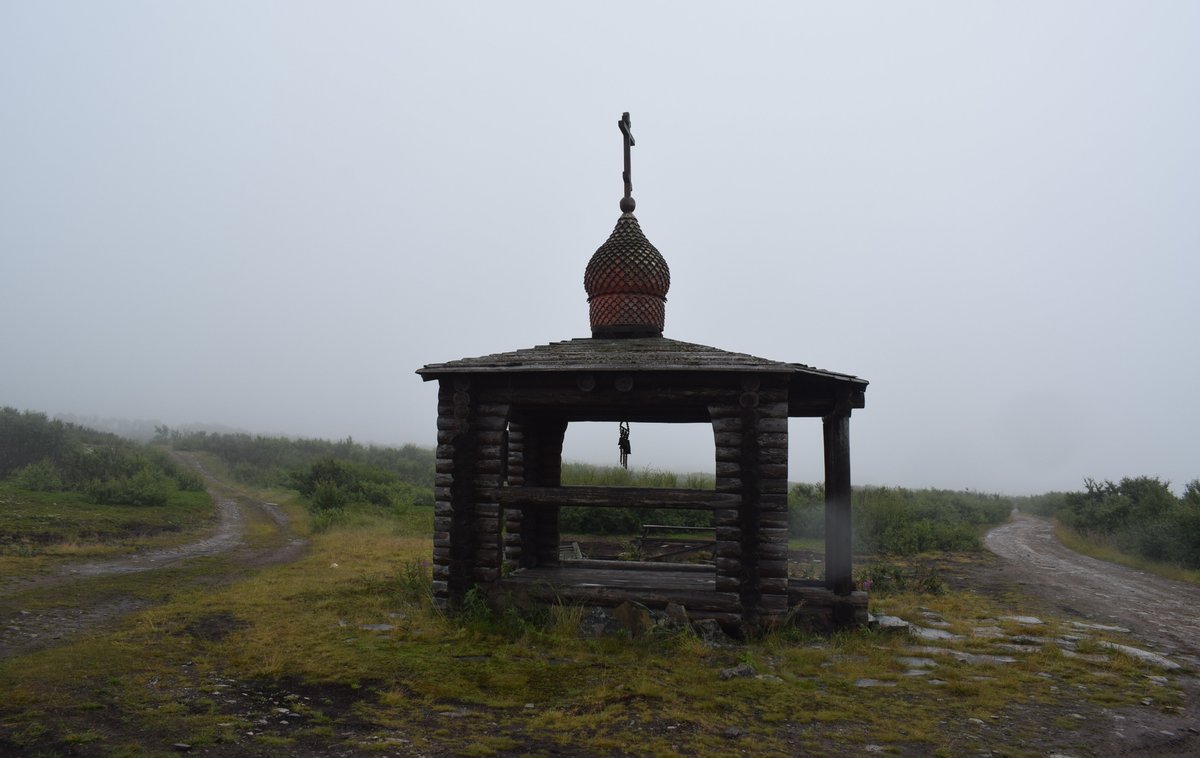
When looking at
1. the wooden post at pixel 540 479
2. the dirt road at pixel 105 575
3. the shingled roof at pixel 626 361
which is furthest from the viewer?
the wooden post at pixel 540 479

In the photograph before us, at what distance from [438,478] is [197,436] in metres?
54.9

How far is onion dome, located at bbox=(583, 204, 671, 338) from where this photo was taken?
1133cm

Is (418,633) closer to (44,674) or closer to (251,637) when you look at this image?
(251,637)

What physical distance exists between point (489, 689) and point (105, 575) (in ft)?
30.5

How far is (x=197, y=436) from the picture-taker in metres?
55.8

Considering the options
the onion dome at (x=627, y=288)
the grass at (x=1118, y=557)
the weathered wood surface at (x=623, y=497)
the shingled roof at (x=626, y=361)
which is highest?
the onion dome at (x=627, y=288)

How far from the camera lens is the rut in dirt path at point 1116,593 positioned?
33.2 feet

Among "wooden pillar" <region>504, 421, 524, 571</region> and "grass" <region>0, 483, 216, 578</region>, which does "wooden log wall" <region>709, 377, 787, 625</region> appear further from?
"grass" <region>0, 483, 216, 578</region>

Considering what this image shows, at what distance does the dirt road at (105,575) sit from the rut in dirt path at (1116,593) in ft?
45.1

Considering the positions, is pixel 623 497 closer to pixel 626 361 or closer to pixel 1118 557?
pixel 626 361

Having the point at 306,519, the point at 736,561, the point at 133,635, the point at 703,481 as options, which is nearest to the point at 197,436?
the point at 306,519

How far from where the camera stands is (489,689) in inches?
272

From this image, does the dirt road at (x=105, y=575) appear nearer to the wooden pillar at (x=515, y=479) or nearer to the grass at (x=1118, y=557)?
the wooden pillar at (x=515, y=479)

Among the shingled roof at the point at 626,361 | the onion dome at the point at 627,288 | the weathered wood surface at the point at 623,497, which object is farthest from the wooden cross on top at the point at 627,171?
the weathered wood surface at the point at 623,497
